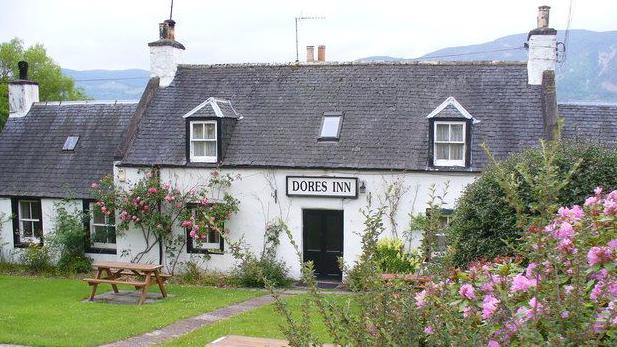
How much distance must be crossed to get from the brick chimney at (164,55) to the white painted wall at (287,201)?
352 centimetres

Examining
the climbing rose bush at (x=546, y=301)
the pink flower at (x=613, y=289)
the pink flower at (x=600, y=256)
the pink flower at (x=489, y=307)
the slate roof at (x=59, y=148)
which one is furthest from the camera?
the slate roof at (x=59, y=148)

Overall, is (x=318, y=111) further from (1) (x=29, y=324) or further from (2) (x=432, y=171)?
(1) (x=29, y=324)

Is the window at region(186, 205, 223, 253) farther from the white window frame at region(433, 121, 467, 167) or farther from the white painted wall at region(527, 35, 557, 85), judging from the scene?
the white painted wall at region(527, 35, 557, 85)

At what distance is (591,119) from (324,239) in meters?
8.13

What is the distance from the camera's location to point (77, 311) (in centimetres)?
1370

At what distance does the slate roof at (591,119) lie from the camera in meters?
17.2

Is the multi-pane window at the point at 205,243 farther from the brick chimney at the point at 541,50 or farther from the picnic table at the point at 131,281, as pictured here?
the brick chimney at the point at 541,50

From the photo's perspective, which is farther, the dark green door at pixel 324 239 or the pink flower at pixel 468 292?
the dark green door at pixel 324 239

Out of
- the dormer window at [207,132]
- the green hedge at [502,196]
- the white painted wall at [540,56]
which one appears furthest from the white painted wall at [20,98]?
the green hedge at [502,196]

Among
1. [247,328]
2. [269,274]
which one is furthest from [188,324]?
[269,274]

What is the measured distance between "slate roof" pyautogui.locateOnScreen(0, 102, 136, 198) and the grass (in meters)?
8.86

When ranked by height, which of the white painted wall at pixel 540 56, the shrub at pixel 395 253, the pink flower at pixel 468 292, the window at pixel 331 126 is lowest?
the shrub at pixel 395 253

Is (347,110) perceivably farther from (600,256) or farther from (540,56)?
(600,256)

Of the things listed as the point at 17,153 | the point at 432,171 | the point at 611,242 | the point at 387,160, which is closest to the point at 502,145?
the point at 432,171
